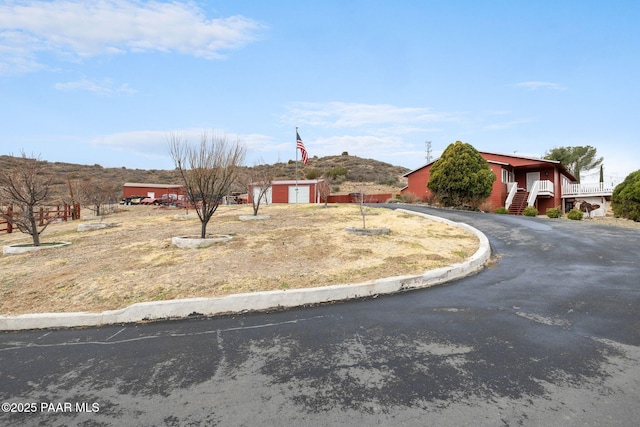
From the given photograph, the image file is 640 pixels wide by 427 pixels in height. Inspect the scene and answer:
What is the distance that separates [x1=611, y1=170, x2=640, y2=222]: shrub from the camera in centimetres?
1956

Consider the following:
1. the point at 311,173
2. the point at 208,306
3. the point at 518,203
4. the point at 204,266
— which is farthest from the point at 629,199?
the point at 311,173

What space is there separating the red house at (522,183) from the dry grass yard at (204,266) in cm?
1940

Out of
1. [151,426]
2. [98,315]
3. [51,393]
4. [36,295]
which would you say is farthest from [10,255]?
[151,426]

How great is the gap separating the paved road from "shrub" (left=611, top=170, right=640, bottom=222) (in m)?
19.6

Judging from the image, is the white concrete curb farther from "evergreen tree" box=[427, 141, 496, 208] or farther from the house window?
the house window

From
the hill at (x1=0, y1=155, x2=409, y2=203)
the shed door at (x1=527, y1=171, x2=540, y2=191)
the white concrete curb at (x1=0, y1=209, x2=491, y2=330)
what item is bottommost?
the white concrete curb at (x1=0, y1=209, x2=491, y2=330)

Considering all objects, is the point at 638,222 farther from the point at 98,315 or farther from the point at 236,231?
the point at 98,315

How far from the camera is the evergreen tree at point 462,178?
974 inches

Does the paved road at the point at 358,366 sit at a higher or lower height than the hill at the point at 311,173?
lower

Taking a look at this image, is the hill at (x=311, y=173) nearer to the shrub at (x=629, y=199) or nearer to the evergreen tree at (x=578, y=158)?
the evergreen tree at (x=578, y=158)

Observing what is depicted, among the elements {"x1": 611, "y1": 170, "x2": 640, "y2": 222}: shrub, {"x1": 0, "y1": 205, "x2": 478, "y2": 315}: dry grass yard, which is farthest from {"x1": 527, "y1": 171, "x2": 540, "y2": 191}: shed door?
{"x1": 0, "y1": 205, "x2": 478, "y2": 315}: dry grass yard

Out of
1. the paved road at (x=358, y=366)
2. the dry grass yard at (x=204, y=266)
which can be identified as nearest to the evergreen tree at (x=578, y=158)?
the dry grass yard at (x=204, y=266)

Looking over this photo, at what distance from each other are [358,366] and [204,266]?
5.09 meters

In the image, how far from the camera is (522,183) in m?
32.7
